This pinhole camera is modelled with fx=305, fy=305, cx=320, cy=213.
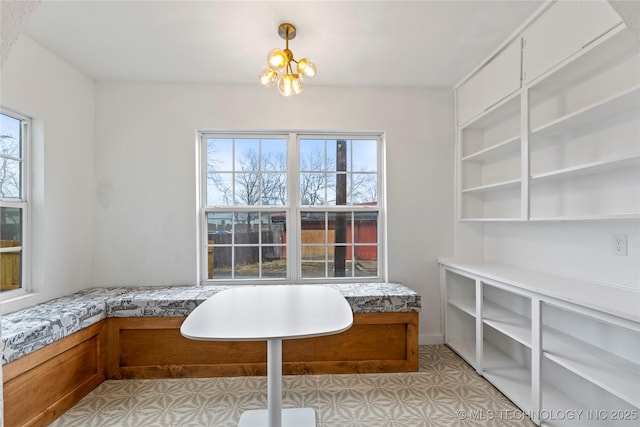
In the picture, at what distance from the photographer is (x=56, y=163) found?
7.93 ft

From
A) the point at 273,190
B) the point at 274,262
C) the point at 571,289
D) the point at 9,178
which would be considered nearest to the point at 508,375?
the point at 571,289

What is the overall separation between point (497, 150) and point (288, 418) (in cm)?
249

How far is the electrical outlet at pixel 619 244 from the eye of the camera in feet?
5.55

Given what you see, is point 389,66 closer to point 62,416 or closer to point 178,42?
point 178,42

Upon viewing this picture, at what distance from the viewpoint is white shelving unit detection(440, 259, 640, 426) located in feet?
4.93

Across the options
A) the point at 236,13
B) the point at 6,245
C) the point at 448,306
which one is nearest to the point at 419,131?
the point at 448,306

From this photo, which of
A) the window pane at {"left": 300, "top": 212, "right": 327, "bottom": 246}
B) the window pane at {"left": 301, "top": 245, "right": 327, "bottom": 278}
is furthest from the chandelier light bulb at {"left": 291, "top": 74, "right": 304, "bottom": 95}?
the window pane at {"left": 301, "top": 245, "right": 327, "bottom": 278}

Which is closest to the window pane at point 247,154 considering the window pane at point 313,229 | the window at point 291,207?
the window at point 291,207

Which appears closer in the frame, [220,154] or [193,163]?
[193,163]

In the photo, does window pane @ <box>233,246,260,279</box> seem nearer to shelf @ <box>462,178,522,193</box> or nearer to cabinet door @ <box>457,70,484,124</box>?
shelf @ <box>462,178,522,193</box>

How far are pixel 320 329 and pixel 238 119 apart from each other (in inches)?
87.1

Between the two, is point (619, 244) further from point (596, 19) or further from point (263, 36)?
point (263, 36)

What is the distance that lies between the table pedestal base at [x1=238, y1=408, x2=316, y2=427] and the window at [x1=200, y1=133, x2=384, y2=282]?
48.1 inches

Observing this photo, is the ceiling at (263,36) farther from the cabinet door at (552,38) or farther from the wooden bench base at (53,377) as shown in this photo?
the wooden bench base at (53,377)
